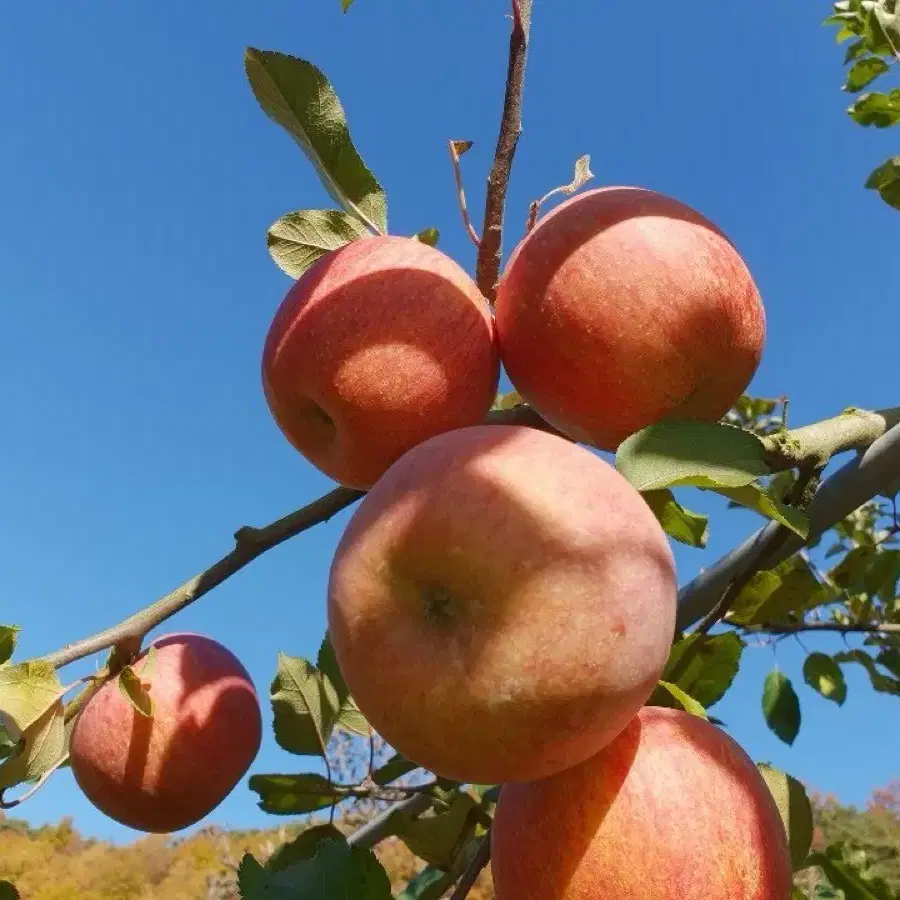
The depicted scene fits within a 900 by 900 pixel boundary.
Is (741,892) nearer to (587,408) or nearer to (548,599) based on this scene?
A: (548,599)

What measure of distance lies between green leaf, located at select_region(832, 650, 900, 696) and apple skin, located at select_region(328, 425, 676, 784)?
229cm

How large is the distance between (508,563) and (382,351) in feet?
1.44

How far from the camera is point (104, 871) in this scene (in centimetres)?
584

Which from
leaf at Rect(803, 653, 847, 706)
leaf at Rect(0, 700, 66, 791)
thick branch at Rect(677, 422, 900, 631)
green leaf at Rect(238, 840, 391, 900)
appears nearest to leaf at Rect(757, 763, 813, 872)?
thick branch at Rect(677, 422, 900, 631)

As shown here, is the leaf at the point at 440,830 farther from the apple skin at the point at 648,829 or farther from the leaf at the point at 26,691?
the apple skin at the point at 648,829

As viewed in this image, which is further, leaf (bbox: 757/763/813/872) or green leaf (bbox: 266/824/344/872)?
green leaf (bbox: 266/824/344/872)

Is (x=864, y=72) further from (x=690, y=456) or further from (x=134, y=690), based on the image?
(x=134, y=690)

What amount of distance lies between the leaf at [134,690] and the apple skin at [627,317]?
0.81 metres

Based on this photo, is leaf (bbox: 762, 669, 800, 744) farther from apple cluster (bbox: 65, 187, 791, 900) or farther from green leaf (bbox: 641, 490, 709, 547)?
apple cluster (bbox: 65, 187, 791, 900)

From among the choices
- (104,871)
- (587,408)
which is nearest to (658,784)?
(587,408)

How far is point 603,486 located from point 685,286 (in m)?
0.39

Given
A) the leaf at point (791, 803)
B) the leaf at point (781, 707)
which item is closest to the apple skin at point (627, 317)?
the leaf at point (791, 803)

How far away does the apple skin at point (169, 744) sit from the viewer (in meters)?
1.54

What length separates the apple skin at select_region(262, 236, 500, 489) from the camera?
3.36ft
